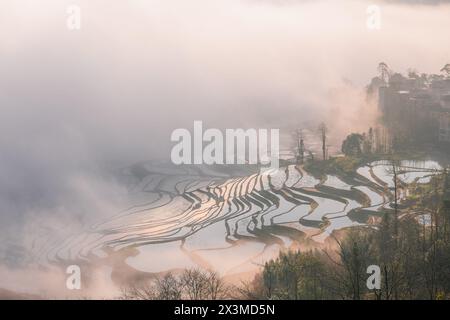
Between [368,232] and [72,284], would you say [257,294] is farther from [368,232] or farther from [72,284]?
[72,284]

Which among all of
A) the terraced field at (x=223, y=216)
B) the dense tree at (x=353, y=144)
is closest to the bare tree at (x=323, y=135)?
the dense tree at (x=353, y=144)

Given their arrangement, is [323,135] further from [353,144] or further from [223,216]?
[223,216]

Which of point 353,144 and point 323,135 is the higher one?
point 323,135

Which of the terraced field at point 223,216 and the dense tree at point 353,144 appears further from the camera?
the dense tree at point 353,144

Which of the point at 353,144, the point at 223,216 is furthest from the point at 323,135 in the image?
the point at 223,216

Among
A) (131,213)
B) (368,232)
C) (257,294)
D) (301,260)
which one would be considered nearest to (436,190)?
(368,232)

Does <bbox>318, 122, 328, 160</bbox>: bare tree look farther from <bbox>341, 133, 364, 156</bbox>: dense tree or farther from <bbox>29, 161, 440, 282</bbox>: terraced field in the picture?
<bbox>29, 161, 440, 282</bbox>: terraced field

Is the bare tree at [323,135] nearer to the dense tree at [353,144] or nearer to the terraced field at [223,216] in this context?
the dense tree at [353,144]
